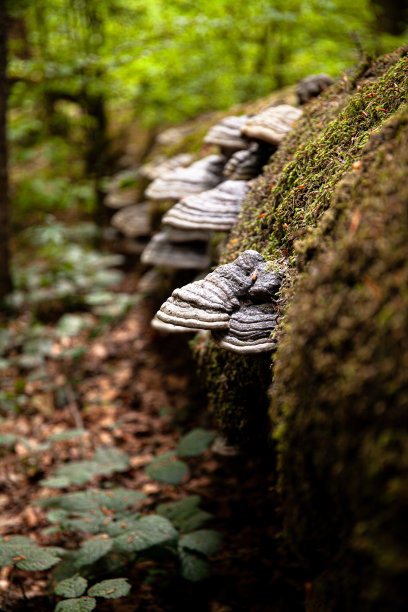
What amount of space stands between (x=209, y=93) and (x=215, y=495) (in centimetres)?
732

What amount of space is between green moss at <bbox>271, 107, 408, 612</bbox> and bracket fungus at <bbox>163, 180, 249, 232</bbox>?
4.55ft

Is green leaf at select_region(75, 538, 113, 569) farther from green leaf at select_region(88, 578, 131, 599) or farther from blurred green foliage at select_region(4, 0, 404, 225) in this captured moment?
blurred green foliage at select_region(4, 0, 404, 225)

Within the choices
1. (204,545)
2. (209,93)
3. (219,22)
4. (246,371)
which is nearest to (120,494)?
(204,545)

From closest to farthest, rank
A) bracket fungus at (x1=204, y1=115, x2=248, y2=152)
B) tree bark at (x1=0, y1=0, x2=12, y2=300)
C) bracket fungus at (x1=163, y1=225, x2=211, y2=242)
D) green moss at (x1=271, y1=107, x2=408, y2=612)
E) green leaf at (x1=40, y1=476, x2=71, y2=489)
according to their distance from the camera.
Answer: green moss at (x1=271, y1=107, x2=408, y2=612) < green leaf at (x1=40, y1=476, x2=71, y2=489) < bracket fungus at (x1=204, y1=115, x2=248, y2=152) < bracket fungus at (x1=163, y1=225, x2=211, y2=242) < tree bark at (x1=0, y1=0, x2=12, y2=300)

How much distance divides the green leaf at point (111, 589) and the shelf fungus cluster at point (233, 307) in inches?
55.4

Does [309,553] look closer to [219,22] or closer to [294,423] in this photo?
[294,423]

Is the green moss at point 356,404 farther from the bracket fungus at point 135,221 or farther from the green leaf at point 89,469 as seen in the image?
the bracket fungus at point 135,221

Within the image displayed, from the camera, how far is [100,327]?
5.94 m

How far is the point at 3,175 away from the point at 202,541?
231 inches

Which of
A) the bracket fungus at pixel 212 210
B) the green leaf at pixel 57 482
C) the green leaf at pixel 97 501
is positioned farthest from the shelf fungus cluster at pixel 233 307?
the green leaf at pixel 57 482

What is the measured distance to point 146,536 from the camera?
2.38m

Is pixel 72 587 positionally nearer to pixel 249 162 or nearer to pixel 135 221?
pixel 249 162

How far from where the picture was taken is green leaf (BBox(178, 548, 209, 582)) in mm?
2430

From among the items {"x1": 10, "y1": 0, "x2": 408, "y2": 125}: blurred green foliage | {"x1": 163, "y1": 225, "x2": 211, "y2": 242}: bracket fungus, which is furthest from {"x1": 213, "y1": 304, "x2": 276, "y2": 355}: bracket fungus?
{"x1": 10, "y1": 0, "x2": 408, "y2": 125}: blurred green foliage
